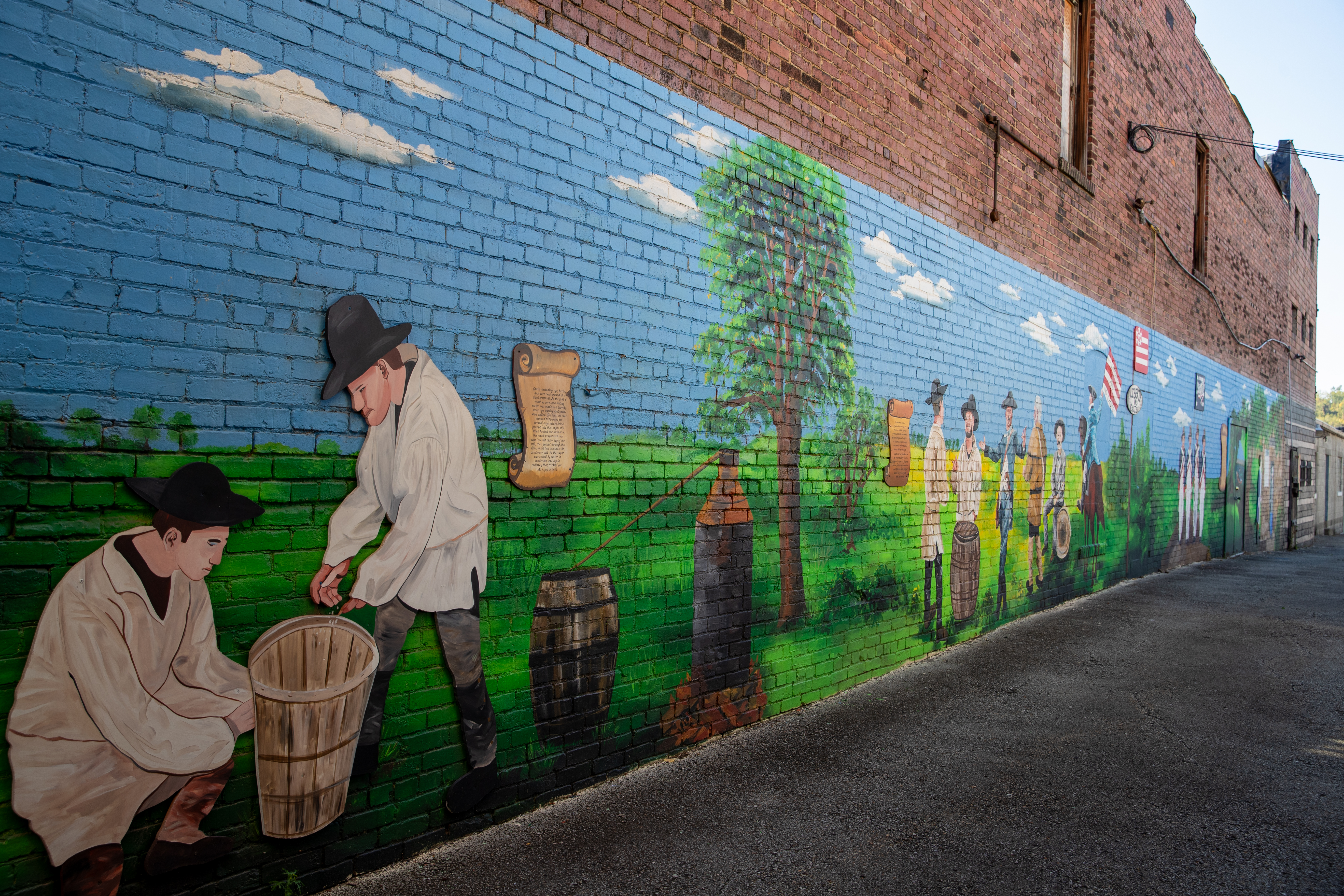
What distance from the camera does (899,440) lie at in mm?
6133

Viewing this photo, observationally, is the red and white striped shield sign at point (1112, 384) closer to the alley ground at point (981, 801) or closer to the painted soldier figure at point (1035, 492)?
the painted soldier figure at point (1035, 492)

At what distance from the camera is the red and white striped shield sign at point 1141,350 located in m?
11.0

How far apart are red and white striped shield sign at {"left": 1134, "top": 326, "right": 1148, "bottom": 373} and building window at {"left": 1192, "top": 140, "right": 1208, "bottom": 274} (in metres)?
3.70

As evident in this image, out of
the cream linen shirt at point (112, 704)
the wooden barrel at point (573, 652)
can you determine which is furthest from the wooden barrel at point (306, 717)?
the wooden barrel at point (573, 652)

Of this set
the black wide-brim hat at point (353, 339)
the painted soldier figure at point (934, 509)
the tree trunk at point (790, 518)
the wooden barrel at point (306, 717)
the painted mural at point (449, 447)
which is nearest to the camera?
the painted mural at point (449, 447)

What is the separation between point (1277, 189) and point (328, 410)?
22929mm

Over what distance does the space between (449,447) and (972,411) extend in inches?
215

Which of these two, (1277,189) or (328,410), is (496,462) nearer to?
(328,410)

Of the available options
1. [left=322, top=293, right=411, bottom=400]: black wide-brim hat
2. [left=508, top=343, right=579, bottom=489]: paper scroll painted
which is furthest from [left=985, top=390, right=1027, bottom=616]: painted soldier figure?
[left=322, top=293, right=411, bottom=400]: black wide-brim hat

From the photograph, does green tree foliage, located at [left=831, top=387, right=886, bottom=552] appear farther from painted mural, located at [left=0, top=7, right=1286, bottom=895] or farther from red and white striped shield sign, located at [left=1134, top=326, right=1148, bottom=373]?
red and white striped shield sign, located at [left=1134, top=326, right=1148, bottom=373]

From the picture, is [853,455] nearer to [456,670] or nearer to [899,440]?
[899,440]

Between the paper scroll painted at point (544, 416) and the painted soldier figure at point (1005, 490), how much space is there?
211 inches

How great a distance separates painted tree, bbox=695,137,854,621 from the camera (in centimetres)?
462

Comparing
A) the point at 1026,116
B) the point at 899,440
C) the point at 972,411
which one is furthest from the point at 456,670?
the point at 1026,116
